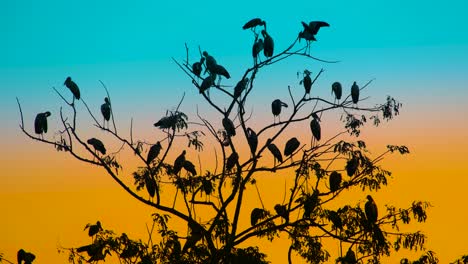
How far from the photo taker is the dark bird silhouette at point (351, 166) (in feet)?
35.6

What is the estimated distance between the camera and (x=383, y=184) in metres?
11.8

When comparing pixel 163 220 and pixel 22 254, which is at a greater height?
pixel 163 220

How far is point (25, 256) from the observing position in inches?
403

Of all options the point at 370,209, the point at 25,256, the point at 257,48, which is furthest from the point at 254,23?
the point at 25,256

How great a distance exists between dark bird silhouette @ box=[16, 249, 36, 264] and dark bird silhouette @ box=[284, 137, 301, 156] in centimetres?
366

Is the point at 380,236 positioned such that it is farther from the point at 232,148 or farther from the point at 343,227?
the point at 232,148

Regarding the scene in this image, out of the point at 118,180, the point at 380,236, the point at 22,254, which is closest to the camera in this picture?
the point at 118,180

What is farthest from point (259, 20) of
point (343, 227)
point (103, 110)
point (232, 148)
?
Result: point (343, 227)

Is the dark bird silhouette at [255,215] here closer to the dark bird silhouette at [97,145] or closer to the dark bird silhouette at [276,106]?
the dark bird silhouette at [276,106]

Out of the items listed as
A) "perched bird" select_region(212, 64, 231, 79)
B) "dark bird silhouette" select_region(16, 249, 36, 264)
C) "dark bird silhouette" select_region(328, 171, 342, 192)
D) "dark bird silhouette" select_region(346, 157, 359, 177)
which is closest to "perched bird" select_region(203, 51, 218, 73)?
"perched bird" select_region(212, 64, 231, 79)

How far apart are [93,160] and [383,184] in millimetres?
4572

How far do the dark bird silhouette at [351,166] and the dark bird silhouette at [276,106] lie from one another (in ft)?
4.55

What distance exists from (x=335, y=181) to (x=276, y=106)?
1284mm

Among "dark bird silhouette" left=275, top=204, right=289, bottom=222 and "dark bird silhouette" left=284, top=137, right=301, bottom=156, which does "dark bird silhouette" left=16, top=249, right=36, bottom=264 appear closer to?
"dark bird silhouette" left=275, top=204, right=289, bottom=222
